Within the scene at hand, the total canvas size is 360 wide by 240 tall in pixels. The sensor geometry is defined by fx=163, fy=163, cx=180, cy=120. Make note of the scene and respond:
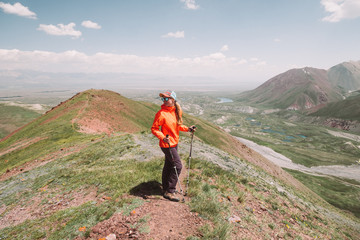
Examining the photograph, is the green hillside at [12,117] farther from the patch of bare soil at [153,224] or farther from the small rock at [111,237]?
the small rock at [111,237]

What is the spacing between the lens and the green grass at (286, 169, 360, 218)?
2030 inches

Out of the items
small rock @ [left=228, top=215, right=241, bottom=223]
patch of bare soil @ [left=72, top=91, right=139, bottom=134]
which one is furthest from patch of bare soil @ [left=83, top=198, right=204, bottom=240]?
patch of bare soil @ [left=72, top=91, right=139, bottom=134]

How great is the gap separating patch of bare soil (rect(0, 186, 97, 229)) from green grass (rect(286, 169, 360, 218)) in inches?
2739

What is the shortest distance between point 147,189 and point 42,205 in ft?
22.5

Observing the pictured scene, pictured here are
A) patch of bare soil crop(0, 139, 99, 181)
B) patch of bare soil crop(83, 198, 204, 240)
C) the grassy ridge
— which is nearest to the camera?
patch of bare soil crop(83, 198, 204, 240)

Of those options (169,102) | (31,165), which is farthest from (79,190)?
(31,165)

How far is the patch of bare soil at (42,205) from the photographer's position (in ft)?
29.7

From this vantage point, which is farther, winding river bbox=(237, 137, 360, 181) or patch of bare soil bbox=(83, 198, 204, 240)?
winding river bbox=(237, 137, 360, 181)

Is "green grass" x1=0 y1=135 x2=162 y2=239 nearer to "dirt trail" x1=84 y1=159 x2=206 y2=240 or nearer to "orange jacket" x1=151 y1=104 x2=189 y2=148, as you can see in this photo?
"dirt trail" x1=84 y1=159 x2=206 y2=240

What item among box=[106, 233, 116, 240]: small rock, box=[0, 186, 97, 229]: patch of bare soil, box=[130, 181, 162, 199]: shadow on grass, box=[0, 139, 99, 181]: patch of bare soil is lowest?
box=[0, 139, 99, 181]: patch of bare soil

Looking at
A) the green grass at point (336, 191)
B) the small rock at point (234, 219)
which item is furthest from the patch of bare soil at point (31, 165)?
the green grass at point (336, 191)

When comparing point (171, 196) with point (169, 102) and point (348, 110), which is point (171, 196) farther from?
point (348, 110)

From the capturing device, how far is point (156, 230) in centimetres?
595

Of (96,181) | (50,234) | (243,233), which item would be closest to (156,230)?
(243,233)
